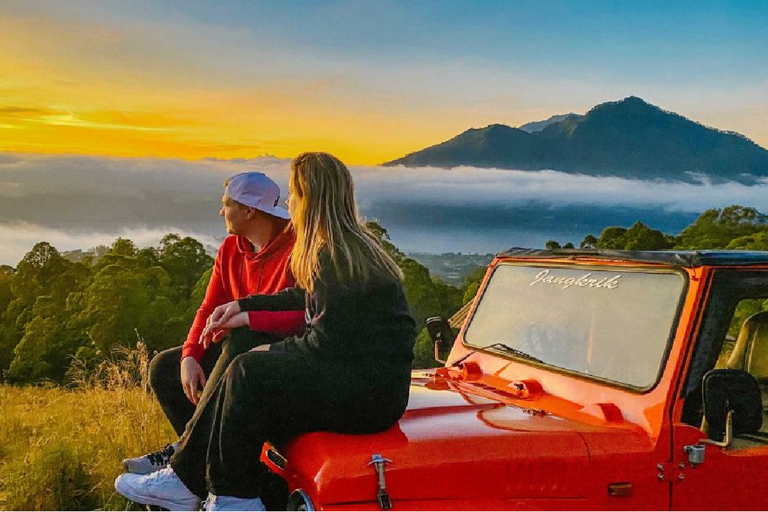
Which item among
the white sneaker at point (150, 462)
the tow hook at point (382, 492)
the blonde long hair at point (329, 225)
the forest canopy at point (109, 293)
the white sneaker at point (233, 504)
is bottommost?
the forest canopy at point (109, 293)

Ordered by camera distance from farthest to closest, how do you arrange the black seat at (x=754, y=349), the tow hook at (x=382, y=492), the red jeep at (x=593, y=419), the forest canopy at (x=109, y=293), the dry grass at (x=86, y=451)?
the forest canopy at (x=109, y=293) < the dry grass at (x=86, y=451) < the black seat at (x=754, y=349) < the red jeep at (x=593, y=419) < the tow hook at (x=382, y=492)

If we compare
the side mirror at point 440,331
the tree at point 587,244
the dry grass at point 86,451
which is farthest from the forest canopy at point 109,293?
the side mirror at point 440,331

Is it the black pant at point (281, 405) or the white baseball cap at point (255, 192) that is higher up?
the white baseball cap at point (255, 192)

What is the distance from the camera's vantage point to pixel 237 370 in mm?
3004

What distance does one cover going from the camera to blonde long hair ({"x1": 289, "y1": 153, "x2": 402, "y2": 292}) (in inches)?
124

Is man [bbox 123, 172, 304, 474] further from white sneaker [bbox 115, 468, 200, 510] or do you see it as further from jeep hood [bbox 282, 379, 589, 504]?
jeep hood [bbox 282, 379, 589, 504]

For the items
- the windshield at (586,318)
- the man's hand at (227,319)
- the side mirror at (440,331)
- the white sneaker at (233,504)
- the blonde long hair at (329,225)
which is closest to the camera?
the white sneaker at (233,504)

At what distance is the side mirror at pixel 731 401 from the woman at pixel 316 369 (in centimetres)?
104

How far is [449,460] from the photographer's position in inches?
113

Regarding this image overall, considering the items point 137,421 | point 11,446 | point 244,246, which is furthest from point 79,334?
point 244,246

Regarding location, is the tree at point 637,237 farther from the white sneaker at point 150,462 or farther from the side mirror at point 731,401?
the side mirror at point 731,401

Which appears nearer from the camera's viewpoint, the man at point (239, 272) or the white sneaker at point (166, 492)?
the white sneaker at point (166, 492)

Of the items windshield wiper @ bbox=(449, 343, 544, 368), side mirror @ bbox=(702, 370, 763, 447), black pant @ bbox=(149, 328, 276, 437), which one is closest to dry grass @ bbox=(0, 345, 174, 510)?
black pant @ bbox=(149, 328, 276, 437)

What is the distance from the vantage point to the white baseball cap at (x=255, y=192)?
163 inches
